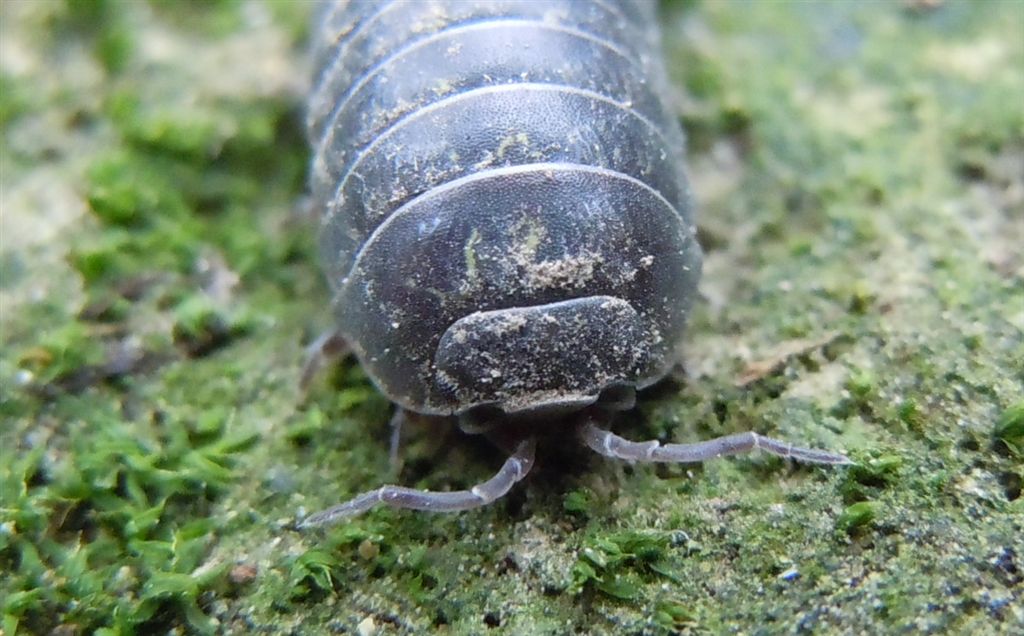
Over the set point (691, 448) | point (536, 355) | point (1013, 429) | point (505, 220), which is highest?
point (505, 220)

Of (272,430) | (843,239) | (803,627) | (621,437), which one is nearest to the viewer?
(803,627)

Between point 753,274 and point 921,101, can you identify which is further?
point 921,101

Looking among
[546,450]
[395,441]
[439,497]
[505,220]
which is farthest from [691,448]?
[395,441]

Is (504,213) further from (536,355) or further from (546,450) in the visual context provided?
(546,450)

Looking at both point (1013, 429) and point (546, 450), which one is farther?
point (546, 450)

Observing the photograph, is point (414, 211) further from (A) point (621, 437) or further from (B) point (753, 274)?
(B) point (753, 274)

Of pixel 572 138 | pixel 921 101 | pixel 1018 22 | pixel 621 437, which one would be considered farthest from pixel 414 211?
pixel 1018 22
